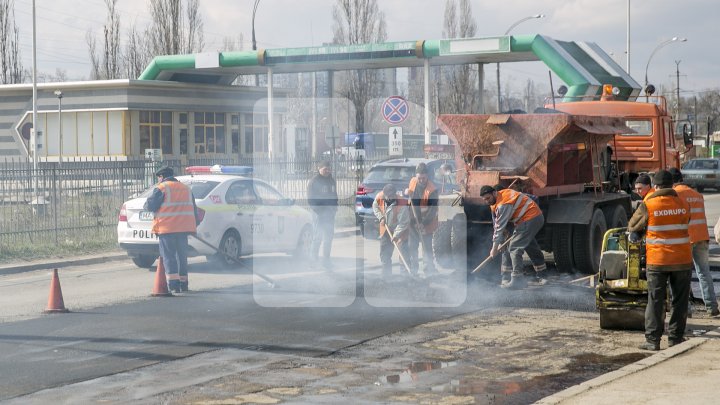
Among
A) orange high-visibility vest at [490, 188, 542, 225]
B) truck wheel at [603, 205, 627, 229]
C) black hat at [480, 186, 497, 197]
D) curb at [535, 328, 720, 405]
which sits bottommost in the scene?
curb at [535, 328, 720, 405]

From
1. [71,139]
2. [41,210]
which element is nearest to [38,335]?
[41,210]

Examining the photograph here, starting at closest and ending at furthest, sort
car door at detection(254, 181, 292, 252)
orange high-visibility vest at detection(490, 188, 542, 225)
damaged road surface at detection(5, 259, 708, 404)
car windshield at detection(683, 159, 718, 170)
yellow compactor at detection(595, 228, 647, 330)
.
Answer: damaged road surface at detection(5, 259, 708, 404)
yellow compactor at detection(595, 228, 647, 330)
orange high-visibility vest at detection(490, 188, 542, 225)
car door at detection(254, 181, 292, 252)
car windshield at detection(683, 159, 718, 170)

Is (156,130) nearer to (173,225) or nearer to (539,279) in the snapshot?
(173,225)

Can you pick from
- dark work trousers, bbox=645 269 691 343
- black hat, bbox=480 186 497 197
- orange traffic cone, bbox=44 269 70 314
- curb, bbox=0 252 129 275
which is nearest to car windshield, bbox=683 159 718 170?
curb, bbox=0 252 129 275

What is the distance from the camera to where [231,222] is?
54.4ft

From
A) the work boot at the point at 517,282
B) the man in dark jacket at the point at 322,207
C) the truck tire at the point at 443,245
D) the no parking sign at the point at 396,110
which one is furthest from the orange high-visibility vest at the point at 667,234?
the no parking sign at the point at 396,110

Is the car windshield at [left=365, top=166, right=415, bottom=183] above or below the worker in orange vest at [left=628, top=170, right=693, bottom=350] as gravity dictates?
above

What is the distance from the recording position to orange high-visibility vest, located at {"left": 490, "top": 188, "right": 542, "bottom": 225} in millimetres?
13867

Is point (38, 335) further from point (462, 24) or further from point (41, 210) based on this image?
point (462, 24)

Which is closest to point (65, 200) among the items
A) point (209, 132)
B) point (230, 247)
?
point (230, 247)

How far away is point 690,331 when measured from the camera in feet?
35.7

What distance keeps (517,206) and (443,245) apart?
2051 mm

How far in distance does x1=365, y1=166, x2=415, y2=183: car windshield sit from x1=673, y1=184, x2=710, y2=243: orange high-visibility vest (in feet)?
33.1

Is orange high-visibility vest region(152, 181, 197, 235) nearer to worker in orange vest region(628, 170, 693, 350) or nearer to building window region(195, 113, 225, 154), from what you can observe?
worker in orange vest region(628, 170, 693, 350)
